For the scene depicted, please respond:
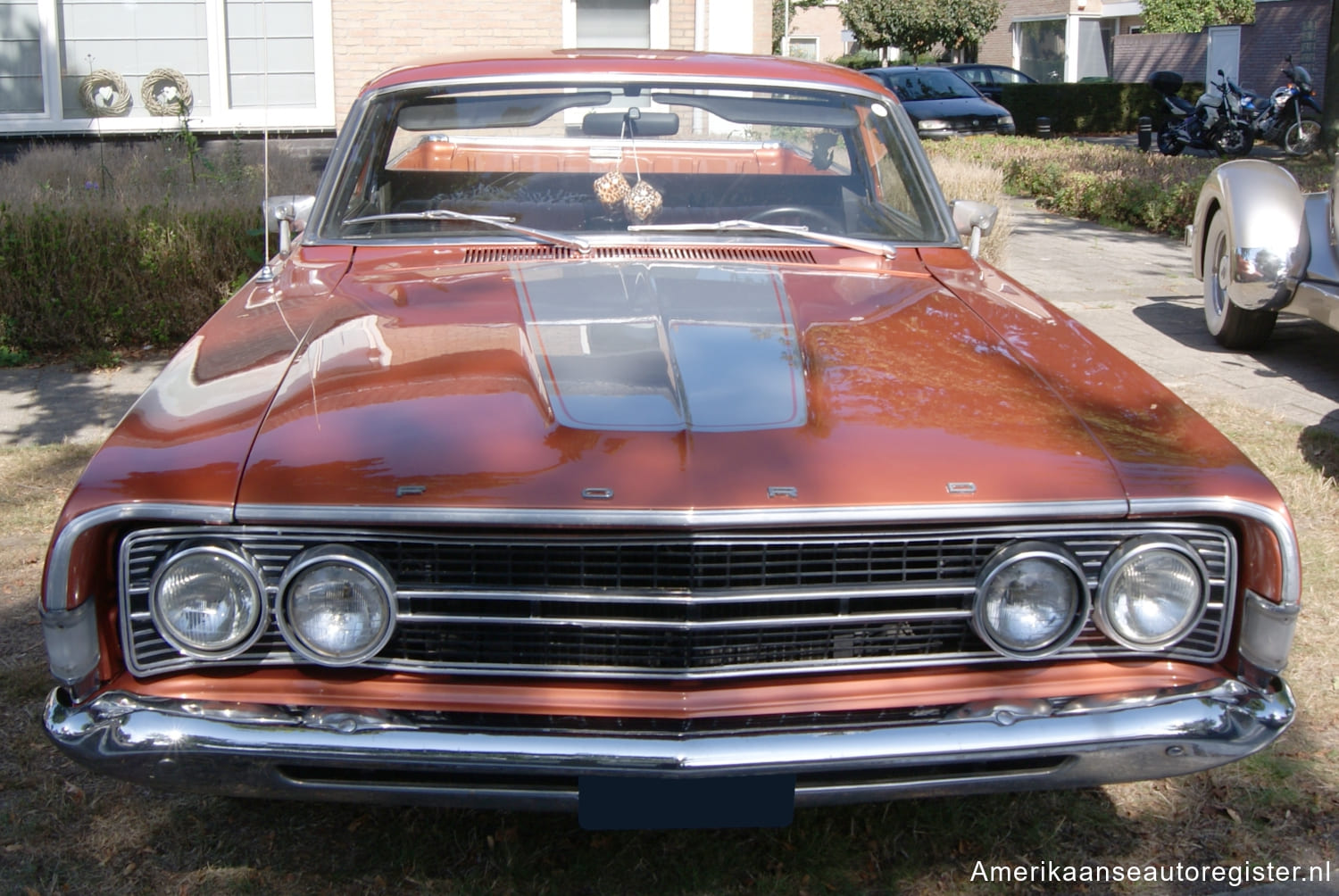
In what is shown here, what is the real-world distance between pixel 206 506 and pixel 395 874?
980 millimetres

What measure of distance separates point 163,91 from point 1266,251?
8526 mm

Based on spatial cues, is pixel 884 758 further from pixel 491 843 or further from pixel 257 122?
pixel 257 122

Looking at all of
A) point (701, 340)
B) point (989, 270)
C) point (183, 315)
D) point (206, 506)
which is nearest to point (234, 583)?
point (206, 506)

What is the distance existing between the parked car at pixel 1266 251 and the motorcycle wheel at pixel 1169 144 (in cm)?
1285

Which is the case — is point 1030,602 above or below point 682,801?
above

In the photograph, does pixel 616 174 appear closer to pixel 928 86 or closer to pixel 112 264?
pixel 112 264

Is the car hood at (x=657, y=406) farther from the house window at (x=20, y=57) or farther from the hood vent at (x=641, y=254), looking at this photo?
the house window at (x=20, y=57)

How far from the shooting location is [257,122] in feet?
34.2

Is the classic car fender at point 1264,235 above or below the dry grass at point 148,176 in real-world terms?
below

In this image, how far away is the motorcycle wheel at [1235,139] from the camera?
18406 mm

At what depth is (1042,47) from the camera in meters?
38.3

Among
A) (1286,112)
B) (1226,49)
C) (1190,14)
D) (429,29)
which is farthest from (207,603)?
(1190,14)

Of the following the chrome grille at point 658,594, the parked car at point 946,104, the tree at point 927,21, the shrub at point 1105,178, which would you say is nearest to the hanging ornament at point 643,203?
the chrome grille at point 658,594

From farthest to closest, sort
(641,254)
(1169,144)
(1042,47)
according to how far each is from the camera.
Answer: (1042,47), (1169,144), (641,254)
